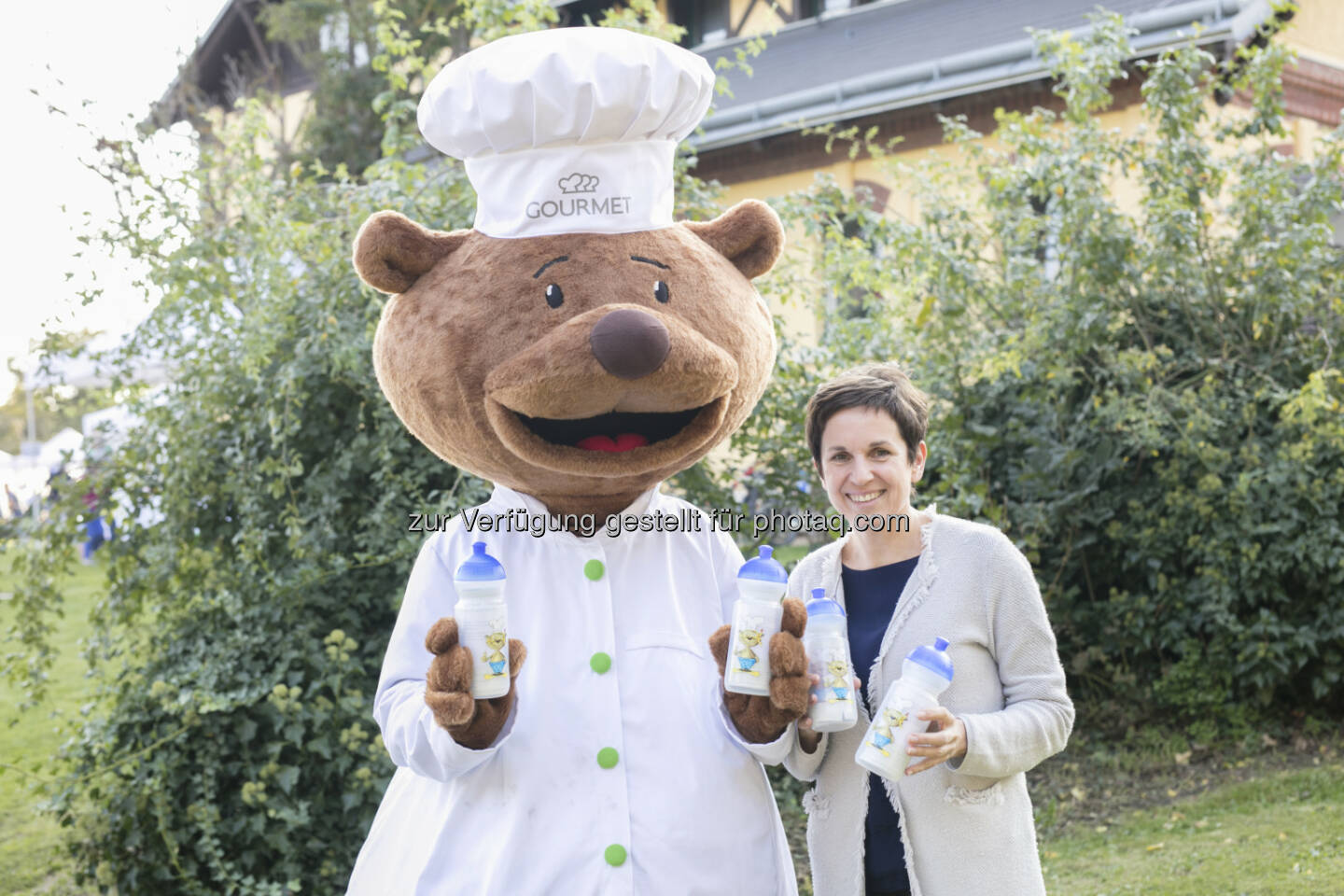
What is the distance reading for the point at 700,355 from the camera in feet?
8.17

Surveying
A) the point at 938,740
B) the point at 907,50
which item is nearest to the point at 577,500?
the point at 938,740

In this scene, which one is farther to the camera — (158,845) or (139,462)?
(139,462)

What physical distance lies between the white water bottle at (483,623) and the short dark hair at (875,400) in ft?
2.89

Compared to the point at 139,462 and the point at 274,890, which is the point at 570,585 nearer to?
the point at 274,890

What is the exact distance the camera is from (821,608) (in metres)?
2.46

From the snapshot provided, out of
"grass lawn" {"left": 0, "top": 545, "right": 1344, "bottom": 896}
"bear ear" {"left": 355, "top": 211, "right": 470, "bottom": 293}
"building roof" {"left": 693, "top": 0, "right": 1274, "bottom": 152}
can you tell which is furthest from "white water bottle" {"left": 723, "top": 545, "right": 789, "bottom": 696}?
"building roof" {"left": 693, "top": 0, "right": 1274, "bottom": 152}

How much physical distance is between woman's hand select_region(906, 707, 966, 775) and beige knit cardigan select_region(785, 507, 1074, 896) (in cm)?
4

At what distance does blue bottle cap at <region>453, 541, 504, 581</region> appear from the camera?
226 centimetres

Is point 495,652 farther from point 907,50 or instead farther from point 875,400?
point 907,50

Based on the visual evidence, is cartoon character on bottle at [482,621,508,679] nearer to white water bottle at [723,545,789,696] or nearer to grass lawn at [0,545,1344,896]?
white water bottle at [723,545,789,696]

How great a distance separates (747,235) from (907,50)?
33.0 ft

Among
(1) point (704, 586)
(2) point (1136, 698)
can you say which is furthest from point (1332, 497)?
(1) point (704, 586)

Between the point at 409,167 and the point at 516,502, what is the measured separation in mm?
2755

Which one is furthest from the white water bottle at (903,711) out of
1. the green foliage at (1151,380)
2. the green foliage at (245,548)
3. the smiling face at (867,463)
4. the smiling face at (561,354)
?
the green foliage at (1151,380)
